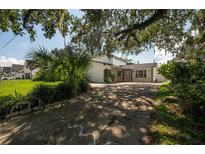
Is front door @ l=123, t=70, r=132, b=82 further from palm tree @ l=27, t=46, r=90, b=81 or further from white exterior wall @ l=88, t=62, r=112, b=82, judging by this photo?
palm tree @ l=27, t=46, r=90, b=81

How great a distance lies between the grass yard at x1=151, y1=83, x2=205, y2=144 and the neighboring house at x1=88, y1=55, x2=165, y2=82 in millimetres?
12823

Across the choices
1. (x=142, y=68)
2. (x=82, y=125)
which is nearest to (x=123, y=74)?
(x=142, y=68)

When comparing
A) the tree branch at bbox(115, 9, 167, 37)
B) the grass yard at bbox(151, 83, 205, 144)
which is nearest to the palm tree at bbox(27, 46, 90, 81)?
the tree branch at bbox(115, 9, 167, 37)

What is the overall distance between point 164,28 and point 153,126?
5605mm

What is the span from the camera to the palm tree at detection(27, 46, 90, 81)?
21.8 feet

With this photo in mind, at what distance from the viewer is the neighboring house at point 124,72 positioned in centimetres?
1878

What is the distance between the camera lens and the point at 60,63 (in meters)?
7.01

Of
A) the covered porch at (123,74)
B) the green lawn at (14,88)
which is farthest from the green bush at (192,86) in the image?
the covered porch at (123,74)

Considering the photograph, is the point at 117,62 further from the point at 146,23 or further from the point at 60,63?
the point at 60,63

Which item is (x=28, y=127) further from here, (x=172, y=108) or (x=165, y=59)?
(x=165, y=59)

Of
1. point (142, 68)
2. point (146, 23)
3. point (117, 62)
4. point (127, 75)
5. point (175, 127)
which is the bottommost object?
point (175, 127)

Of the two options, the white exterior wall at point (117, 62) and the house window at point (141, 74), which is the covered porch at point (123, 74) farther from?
the white exterior wall at point (117, 62)

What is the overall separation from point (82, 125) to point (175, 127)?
1.64 metres
